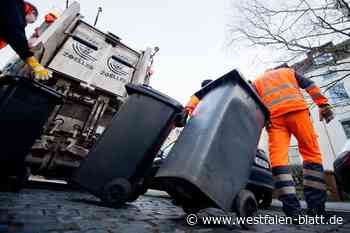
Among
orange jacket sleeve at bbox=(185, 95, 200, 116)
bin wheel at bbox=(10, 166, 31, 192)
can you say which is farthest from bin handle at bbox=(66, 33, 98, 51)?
orange jacket sleeve at bbox=(185, 95, 200, 116)

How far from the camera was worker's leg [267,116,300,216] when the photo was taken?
5.70 feet

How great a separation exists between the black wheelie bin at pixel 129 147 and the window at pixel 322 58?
5.97m

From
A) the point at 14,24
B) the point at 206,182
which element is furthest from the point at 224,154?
the point at 14,24

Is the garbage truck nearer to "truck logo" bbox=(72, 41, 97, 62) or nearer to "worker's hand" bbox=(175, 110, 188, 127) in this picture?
"truck logo" bbox=(72, 41, 97, 62)

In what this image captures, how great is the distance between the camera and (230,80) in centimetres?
166

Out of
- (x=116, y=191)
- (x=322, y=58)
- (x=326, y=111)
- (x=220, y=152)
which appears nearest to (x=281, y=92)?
(x=326, y=111)

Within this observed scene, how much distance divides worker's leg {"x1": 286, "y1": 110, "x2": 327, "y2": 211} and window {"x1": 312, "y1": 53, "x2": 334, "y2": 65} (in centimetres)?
510

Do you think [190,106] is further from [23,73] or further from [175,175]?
[23,73]

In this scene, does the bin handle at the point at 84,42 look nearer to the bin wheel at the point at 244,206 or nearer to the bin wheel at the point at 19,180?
the bin wheel at the point at 19,180

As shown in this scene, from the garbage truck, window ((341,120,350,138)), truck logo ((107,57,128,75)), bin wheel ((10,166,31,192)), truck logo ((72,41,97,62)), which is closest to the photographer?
bin wheel ((10,166,31,192))

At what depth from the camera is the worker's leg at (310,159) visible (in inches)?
72.2

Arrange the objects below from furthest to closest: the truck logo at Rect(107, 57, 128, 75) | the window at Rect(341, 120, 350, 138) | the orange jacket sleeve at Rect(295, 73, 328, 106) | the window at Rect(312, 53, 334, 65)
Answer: the window at Rect(341, 120, 350, 138) → the window at Rect(312, 53, 334, 65) → the truck logo at Rect(107, 57, 128, 75) → the orange jacket sleeve at Rect(295, 73, 328, 106)

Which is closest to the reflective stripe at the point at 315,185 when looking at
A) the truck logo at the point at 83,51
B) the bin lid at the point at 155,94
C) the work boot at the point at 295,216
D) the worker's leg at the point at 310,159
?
the worker's leg at the point at 310,159

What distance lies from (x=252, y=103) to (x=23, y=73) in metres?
3.62
